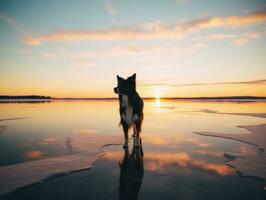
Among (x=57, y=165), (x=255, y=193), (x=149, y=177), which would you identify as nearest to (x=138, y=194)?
(x=149, y=177)

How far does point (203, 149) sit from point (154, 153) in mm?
1910

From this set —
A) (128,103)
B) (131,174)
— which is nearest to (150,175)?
(131,174)

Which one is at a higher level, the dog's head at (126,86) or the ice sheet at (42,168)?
the dog's head at (126,86)

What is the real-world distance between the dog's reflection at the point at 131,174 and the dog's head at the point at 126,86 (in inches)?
83.4

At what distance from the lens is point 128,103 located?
775 centimetres

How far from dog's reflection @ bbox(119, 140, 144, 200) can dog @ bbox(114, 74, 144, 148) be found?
1054 mm

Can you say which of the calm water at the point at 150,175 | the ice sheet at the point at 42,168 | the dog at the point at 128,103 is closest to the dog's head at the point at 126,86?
the dog at the point at 128,103

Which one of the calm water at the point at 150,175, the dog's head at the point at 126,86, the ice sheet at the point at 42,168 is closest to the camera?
the calm water at the point at 150,175

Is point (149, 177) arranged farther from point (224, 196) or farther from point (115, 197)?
point (224, 196)

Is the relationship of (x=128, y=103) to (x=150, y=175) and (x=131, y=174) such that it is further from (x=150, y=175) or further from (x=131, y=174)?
(x=150, y=175)

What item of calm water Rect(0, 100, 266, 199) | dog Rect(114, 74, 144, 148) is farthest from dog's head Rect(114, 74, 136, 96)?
calm water Rect(0, 100, 266, 199)

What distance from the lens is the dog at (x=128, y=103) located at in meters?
7.60

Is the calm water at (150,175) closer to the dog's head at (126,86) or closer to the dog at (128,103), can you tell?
the dog at (128,103)

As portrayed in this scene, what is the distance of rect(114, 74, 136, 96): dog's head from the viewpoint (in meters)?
7.53
